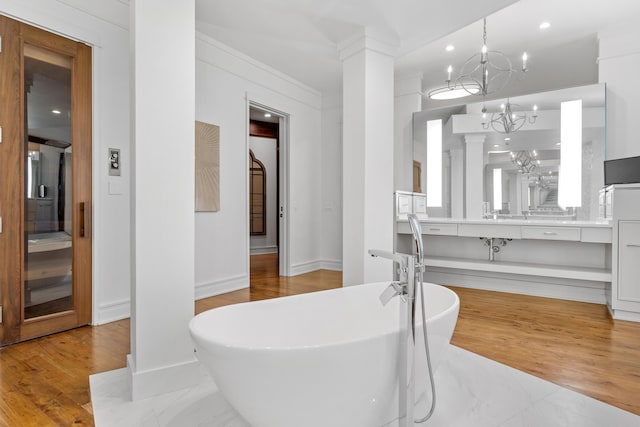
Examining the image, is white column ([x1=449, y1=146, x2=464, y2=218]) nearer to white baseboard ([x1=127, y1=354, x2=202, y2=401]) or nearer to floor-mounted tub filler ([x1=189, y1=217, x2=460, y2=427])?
floor-mounted tub filler ([x1=189, y1=217, x2=460, y2=427])

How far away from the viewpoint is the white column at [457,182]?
432cm

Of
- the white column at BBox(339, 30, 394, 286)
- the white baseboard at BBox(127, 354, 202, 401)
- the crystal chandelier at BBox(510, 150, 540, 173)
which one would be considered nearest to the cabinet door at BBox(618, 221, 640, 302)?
the crystal chandelier at BBox(510, 150, 540, 173)

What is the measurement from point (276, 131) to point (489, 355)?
560cm

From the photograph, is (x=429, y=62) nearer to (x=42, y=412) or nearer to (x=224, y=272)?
(x=224, y=272)

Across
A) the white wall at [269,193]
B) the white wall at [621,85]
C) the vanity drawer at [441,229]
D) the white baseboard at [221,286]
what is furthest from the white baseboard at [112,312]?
the white wall at [621,85]

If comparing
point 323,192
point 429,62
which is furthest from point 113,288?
point 429,62

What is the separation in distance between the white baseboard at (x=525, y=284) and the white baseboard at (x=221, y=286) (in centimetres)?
233

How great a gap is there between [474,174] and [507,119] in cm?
70

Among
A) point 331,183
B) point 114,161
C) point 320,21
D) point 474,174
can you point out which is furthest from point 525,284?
point 114,161

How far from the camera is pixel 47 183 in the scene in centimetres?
258

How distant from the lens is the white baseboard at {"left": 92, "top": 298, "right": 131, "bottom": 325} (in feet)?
9.20

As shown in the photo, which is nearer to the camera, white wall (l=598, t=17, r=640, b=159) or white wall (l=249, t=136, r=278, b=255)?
white wall (l=598, t=17, r=640, b=159)

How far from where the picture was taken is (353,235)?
3.08 m

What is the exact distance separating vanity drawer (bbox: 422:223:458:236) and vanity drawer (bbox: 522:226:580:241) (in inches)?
27.3
